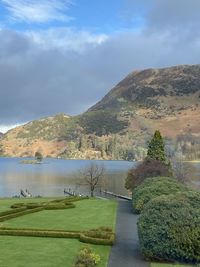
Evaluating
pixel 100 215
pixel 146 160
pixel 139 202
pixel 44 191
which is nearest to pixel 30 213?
pixel 100 215

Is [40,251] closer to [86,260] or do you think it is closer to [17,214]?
[86,260]

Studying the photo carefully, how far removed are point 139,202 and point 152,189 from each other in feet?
6.71

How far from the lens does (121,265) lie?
25.6 m

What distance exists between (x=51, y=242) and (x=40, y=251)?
287 centimetres

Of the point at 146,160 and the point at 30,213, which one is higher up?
the point at 146,160

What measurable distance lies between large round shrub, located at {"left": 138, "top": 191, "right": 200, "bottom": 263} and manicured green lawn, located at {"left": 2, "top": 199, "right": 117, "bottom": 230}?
37.3ft

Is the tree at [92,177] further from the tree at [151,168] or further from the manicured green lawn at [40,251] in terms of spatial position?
the manicured green lawn at [40,251]

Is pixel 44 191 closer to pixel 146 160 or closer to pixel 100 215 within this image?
pixel 146 160

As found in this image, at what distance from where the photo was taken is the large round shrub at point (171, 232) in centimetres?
2619

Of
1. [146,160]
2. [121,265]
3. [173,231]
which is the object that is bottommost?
[121,265]

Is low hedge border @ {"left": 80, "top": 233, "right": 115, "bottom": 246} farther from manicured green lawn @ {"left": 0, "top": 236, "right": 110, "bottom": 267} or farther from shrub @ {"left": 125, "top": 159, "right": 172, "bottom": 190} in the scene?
shrub @ {"left": 125, "top": 159, "right": 172, "bottom": 190}

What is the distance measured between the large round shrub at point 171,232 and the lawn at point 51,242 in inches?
121

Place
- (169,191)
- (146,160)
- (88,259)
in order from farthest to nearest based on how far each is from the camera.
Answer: (146,160) < (169,191) < (88,259)

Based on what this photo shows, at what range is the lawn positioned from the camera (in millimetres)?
26031
